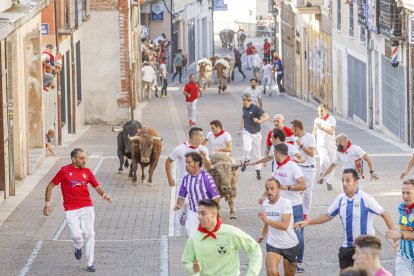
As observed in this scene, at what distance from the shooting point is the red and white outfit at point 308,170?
64.0 ft

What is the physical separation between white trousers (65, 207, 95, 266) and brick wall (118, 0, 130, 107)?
76.6 ft

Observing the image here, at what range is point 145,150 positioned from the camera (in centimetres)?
2470

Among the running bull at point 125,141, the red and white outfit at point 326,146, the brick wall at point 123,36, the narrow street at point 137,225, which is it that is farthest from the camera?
the brick wall at point 123,36

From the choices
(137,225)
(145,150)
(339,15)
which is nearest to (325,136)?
(145,150)

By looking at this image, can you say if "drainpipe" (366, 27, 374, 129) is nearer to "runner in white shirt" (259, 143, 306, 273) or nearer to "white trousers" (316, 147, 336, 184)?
"white trousers" (316, 147, 336, 184)

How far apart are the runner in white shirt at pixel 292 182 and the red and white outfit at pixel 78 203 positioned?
244cm

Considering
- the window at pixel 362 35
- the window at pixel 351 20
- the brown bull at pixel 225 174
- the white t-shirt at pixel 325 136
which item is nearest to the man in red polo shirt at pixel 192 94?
the window at pixel 362 35

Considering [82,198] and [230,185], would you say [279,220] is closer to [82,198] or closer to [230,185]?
[82,198]

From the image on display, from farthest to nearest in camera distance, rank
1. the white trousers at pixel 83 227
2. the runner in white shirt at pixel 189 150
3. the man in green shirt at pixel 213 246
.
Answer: the runner in white shirt at pixel 189 150
the white trousers at pixel 83 227
the man in green shirt at pixel 213 246

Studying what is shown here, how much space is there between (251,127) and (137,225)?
602 centimetres

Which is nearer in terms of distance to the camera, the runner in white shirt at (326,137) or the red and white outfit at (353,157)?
the red and white outfit at (353,157)

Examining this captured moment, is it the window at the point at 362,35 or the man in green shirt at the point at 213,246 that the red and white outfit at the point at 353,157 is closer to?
the man in green shirt at the point at 213,246

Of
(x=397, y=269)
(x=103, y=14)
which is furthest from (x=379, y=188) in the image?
(x=103, y=14)

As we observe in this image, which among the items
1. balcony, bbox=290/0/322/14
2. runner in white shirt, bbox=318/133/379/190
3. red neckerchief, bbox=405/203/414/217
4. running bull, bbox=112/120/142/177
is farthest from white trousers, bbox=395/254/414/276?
balcony, bbox=290/0/322/14
